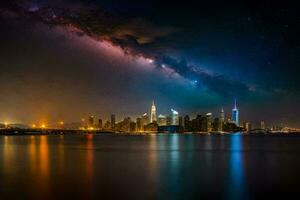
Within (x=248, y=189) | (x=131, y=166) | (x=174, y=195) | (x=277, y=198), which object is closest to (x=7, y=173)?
(x=131, y=166)

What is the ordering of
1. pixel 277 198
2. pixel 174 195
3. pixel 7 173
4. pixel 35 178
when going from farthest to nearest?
1. pixel 7 173
2. pixel 35 178
3. pixel 174 195
4. pixel 277 198

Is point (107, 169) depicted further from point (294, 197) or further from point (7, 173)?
point (294, 197)

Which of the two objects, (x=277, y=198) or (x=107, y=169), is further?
(x=107, y=169)

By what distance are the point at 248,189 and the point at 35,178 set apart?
53.2ft

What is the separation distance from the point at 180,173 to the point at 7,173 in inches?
Answer: 580

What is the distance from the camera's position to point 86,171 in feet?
137

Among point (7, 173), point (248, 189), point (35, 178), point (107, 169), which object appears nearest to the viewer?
point (248, 189)

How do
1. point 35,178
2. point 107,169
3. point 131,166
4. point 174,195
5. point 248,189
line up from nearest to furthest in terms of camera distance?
point 174,195 < point 248,189 < point 35,178 < point 107,169 < point 131,166

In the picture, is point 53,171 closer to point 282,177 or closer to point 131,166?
point 131,166

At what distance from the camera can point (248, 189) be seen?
30.3 m

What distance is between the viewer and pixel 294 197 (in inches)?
1035

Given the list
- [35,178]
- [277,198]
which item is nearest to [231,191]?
[277,198]

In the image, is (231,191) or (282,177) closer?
(231,191)

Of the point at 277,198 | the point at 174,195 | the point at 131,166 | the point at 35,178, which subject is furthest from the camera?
the point at 131,166
